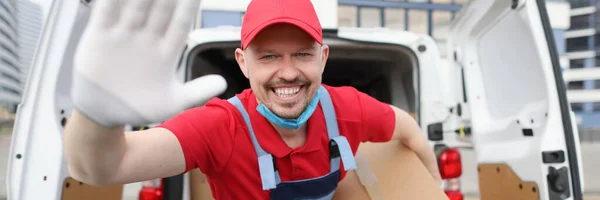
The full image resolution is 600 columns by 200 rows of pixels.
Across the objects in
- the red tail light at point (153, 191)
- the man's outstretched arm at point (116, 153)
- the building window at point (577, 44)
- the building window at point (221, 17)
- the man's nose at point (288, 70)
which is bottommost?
the red tail light at point (153, 191)

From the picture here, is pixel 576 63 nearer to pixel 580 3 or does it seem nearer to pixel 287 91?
→ pixel 580 3

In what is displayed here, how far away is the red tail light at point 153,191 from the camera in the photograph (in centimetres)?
194

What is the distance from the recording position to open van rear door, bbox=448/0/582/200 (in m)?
1.68

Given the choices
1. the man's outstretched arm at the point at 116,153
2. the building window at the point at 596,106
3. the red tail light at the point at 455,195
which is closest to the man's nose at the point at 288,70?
the man's outstretched arm at the point at 116,153

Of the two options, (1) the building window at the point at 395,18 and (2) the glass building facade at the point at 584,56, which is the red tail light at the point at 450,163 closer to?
(1) the building window at the point at 395,18

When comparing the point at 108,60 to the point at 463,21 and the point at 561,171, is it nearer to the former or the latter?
the point at 561,171

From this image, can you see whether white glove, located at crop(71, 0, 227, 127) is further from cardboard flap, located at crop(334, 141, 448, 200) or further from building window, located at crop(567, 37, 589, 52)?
building window, located at crop(567, 37, 589, 52)

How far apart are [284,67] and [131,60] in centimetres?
56

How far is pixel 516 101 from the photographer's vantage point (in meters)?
2.05

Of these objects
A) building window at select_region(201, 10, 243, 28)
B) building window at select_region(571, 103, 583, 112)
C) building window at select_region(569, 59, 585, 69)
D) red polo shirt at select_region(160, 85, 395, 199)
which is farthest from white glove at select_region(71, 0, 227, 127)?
building window at select_region(569, 59, 585, 69)

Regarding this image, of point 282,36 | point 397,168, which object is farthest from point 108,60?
point 397,168

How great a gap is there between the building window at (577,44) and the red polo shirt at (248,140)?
1032 inches

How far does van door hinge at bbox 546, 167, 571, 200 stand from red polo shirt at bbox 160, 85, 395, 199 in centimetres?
83

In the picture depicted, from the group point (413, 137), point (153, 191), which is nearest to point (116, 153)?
point (153, 191)
